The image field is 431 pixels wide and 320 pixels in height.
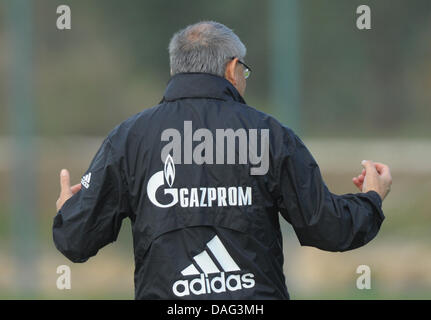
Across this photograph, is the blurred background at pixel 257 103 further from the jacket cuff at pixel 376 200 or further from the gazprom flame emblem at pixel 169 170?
the gazprom flame emblem at pixel 169 170

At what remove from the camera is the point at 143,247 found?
2811mm

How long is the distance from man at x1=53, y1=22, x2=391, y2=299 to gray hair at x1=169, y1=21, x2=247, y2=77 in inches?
2.6

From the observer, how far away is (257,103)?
6.82 m

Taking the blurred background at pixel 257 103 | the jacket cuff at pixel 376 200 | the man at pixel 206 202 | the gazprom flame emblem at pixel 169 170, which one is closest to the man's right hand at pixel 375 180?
the jacket cuff at pixel 376 200

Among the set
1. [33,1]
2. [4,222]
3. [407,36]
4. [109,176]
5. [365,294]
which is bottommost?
[365,294]

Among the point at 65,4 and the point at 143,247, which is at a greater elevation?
the point at 65,4

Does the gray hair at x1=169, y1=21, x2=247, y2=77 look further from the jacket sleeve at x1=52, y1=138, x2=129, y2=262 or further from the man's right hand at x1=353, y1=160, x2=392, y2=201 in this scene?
the man's right hand at x1=353, y1=160, x2=392, y2=201

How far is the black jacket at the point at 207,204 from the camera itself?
275cm

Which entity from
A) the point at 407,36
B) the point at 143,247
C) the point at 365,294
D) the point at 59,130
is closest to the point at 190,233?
the point at 143,247

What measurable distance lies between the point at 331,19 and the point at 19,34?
9.16ft

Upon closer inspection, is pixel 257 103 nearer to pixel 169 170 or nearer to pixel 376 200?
pixel 376 200
